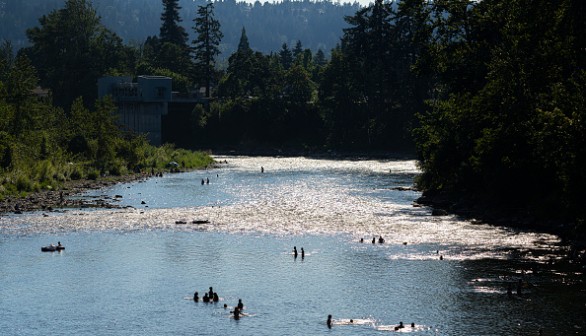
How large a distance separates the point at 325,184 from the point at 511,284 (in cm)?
6408

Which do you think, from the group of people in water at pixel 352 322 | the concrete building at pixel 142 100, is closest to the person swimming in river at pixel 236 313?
the group of people in water at pixel 352 322

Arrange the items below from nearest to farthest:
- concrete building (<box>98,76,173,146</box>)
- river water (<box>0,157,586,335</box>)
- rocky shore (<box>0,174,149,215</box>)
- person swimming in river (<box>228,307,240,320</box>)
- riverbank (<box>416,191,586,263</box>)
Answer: river water (<box>0,157,586,335</box>) → person swimming in river (<box>228,307,240,320</box>) → riverbank (<box>416,191,586,263</box>) → rocky shore (<box>0,174,149,215</box>) → concrete building (<box>98,76,173,146</box>)

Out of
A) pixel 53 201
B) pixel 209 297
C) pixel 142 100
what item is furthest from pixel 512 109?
pixel 142 100

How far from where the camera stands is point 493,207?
7831cm

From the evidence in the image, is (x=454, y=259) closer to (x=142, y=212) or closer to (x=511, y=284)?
(x=511, y=284)

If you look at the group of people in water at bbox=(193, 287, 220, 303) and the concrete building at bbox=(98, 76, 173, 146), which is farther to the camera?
the concrete building at bbox=(98, 76, 173, 146)

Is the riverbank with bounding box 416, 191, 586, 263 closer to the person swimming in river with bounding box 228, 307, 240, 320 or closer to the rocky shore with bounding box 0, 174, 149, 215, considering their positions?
the person swimming in river with bounding box 228, 307, 240, 320

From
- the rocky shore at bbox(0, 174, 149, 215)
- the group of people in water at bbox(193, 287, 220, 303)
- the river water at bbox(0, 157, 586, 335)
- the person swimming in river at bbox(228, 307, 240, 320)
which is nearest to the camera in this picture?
the river water at bbox(0, 157, 586, 335)

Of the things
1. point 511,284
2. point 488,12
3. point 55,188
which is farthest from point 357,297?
point 55,188

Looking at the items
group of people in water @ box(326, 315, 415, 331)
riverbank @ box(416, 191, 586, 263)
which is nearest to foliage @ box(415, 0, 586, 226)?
riverbank @ box(416, 191, 586, 263)

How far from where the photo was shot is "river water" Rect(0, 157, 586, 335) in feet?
142

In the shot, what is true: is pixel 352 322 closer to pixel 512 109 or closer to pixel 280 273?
pixel 280 273

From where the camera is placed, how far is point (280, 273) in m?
54.4

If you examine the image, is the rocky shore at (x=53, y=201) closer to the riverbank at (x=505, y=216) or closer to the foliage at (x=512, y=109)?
the riverbank at (x=505, y=216)
